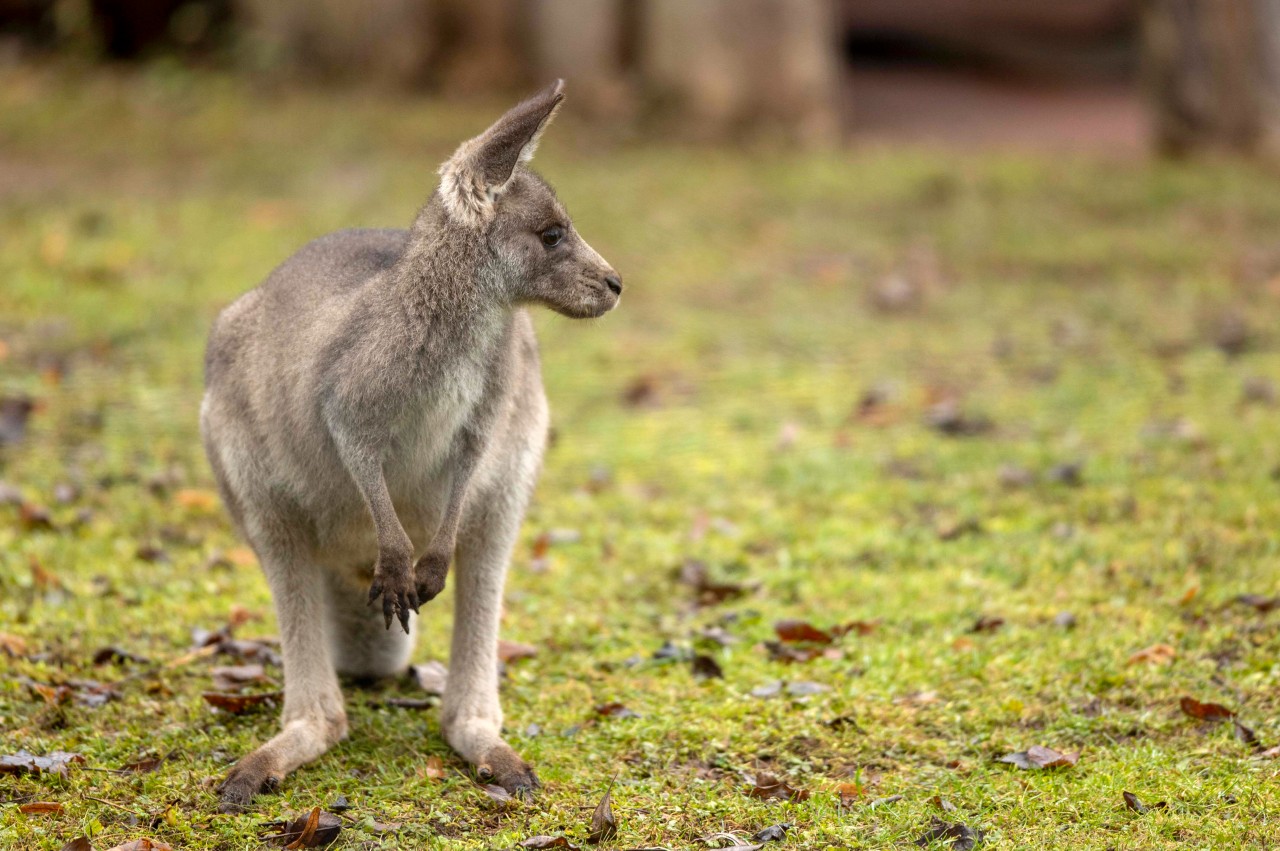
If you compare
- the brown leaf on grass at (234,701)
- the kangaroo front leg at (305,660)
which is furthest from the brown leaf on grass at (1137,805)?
the brown leaf on grass at (234,701)

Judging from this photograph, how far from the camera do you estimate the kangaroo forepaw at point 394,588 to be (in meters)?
3.57

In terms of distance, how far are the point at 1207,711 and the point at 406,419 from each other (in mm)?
2191

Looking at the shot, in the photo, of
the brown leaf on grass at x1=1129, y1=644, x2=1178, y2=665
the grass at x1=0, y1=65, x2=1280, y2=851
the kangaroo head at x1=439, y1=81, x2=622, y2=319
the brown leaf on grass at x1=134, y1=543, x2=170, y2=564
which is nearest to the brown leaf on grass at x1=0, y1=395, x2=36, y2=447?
the grass at x1=0, y1=65, x2=1280, y2=851

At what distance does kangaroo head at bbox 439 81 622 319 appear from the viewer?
360 centimetres

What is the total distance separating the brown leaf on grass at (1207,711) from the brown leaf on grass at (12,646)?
3.24 meters

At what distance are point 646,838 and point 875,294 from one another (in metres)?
5.64

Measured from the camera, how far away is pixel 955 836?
11.1ft

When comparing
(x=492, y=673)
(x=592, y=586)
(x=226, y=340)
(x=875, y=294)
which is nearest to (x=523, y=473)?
(x=492, y=673)

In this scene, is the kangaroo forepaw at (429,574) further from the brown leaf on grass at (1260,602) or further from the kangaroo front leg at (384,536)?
the brown leaf on grass at (1260,602)

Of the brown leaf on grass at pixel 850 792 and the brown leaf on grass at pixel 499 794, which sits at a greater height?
the brown leaf on grass at pixel 850 792

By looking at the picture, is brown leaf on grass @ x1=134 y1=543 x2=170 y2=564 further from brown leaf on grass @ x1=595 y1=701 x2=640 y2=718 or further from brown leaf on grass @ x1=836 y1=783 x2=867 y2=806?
brown leaf on grass @ x1=836 y1=783 x2=867 y2=806

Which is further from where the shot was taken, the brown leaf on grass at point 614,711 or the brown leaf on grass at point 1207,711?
the brown leaf on grass at point 614,711

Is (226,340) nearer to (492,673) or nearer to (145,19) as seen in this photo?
(492,673)

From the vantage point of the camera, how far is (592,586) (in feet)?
17.2
